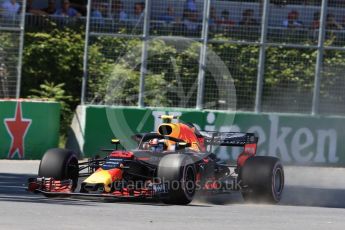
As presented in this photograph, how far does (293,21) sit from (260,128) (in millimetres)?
2662

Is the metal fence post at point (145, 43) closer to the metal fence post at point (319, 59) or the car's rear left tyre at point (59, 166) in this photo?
the metal fence post at point (319, 59)

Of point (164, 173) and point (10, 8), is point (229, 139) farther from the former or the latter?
point (10, 8)

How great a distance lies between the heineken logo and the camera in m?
20.8

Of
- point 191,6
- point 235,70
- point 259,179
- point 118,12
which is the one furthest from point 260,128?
point 259,179

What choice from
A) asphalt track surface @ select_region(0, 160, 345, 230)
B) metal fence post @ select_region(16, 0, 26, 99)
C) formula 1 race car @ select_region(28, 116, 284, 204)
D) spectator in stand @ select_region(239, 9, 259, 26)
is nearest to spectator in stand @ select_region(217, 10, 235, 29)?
spectator in stand @ select_region(239, 9, 259, 26)

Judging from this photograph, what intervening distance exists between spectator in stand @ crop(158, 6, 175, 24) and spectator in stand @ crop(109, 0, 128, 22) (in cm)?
86

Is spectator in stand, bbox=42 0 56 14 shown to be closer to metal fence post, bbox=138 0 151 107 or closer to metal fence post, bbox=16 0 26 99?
metal fence post, bbox=16 0 26 99

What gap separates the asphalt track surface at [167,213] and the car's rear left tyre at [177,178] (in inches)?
6.6

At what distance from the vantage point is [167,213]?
37.9 feet

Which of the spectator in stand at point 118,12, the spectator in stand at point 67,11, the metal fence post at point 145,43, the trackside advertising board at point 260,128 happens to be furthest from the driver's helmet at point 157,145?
the spectator in stand at point 67,11

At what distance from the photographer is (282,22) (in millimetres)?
22234

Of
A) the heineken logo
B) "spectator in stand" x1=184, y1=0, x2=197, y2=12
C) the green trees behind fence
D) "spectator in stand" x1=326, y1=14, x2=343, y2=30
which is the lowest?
the heineken logo

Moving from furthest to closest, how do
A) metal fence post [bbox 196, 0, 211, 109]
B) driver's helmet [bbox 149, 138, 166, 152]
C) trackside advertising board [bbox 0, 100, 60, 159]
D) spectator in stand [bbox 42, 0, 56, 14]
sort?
1. spectator in stand [bbox 42, 0, 56, 14]
2. metal fence post [bbox 196, 0, 211, 109]
3. trackside advertising board [bbox 0, 100, 60, 159]
4. driver's helmet [bbox 149, 138, 166, 152]

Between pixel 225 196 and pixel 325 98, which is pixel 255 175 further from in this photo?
pixel 325 98
